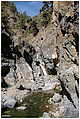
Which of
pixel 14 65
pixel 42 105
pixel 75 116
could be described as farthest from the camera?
pixel 14 65

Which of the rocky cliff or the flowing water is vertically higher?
the rocky cliff

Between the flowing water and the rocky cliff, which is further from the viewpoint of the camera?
the flowing water

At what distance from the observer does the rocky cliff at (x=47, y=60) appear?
18484mm

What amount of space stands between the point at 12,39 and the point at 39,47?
605 cm

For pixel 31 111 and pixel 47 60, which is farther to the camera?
pixel 47 60

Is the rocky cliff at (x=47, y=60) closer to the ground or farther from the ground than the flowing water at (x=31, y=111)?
farther from the ground

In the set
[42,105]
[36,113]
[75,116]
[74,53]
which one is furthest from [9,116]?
[74,53]

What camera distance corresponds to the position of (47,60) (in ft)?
152

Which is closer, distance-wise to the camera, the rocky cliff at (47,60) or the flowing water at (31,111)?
the rocky cliff at (47,60)

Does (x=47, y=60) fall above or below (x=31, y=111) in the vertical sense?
above

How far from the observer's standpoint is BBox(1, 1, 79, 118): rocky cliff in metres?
18.5

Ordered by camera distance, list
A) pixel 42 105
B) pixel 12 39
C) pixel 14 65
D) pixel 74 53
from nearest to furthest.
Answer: pixel 74 53, pixel 42 105, pixel 14 65, pixel 12 39

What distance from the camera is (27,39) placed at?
52.0 m

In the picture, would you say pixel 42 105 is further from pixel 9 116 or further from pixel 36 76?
pixel 36 76
